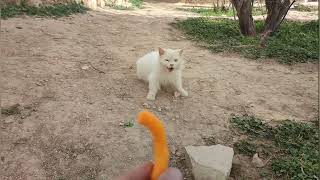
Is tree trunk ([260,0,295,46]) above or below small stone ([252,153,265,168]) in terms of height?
above

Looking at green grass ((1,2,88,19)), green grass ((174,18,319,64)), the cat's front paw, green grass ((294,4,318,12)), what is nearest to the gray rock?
the cat's front paw

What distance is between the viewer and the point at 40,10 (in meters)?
9.91

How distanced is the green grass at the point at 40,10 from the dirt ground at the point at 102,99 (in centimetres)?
72

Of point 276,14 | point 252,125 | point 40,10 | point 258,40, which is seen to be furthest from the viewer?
point 276,14

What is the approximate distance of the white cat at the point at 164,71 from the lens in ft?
17.8

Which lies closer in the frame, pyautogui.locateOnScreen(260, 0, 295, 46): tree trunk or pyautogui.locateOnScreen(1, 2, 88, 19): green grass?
pyautogui.locateOnScreen(1, 2, 88, 19): green grass

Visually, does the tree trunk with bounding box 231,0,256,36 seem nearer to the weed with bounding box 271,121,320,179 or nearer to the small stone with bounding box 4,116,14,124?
the weed with bounding box 271,121,320,179

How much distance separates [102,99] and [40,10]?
5.43 meters

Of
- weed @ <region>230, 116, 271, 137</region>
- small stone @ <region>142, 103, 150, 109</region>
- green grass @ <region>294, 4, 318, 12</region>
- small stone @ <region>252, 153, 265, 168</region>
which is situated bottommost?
small stone @ <region>252, 153, 265, 168</region>

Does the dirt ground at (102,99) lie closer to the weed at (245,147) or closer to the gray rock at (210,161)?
the weed at (245,147)

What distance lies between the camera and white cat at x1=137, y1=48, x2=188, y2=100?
543cm

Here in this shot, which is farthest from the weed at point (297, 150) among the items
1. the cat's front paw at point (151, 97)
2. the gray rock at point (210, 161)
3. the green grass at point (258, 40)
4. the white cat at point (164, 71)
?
the green grass at point (258, 40)

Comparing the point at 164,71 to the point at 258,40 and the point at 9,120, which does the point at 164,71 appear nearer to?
the point at 9,120

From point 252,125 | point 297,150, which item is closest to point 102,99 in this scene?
point 252,125
